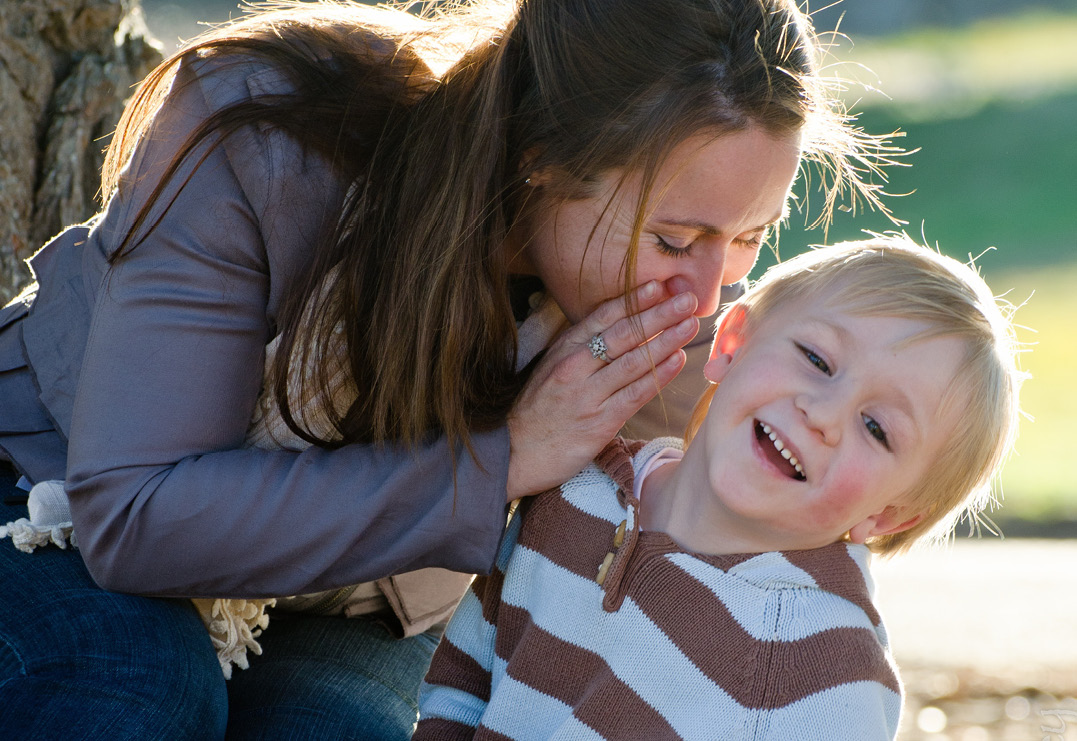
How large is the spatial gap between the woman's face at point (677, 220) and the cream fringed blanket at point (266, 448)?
106 mm

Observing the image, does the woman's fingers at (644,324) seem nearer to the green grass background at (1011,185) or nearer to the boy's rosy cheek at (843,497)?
the boy's rosy cheek at (843,497)

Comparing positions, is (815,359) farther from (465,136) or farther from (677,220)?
(465,136)

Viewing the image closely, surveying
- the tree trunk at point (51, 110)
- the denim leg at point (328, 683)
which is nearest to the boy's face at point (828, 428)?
the denim leg at point (328, 683)

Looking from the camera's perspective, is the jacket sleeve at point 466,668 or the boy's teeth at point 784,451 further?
the jacket sleeve at point 466,668

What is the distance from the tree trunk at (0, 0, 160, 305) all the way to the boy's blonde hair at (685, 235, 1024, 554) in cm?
167

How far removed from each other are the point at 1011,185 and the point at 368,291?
31.4 ft

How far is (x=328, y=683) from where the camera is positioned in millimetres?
1932

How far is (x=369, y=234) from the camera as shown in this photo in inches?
65.8

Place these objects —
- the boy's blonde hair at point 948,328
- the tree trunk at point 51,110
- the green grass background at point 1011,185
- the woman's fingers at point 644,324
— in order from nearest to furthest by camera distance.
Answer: the boy's blonde hair at point 948,328 → the woman's fingers at point 644,324 → the tree trunk at point 51,110 → the green grass background at point 1011,185

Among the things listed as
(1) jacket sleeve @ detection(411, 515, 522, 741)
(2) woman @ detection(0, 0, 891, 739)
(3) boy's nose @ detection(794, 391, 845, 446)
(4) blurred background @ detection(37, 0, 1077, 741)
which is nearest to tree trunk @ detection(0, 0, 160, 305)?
(2) woman @ detection(0, 0, 891, 739)

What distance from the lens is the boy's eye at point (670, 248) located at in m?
1.68

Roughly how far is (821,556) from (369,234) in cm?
81

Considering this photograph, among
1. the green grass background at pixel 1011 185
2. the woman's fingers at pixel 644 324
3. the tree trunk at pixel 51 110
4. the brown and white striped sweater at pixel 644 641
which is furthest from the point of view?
the green grass background at pixel 1011 185

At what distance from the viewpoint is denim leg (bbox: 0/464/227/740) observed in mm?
1526
